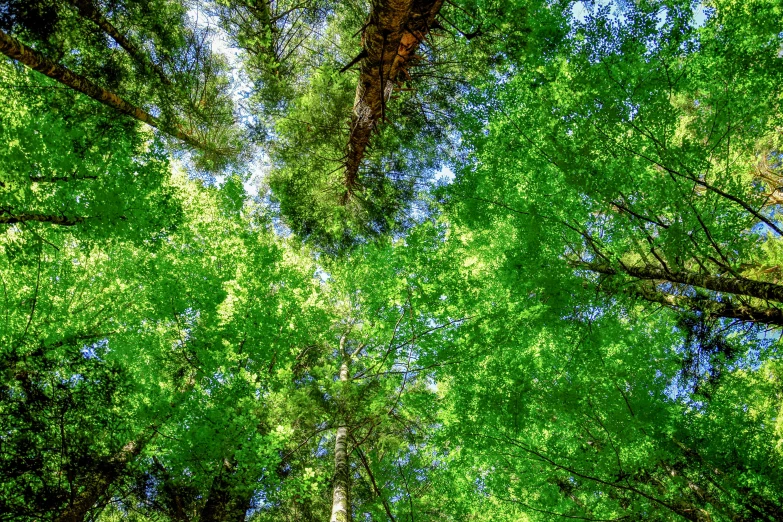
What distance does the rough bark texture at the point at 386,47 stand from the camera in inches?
170

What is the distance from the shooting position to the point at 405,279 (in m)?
4.87

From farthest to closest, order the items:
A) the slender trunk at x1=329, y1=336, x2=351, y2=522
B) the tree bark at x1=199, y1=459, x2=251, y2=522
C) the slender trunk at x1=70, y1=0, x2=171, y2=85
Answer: the slender trunk at x1=329, y1=336, x2=351, y2=522, the slender trunk at x1=70, y1=0, x2=171, y2=85, the tree bark at x1=199, y1=459, x2=251, y2=522

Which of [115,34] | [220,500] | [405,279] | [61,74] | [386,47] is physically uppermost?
[115,34]

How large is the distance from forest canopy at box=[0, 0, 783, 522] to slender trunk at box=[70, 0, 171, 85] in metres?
0.04

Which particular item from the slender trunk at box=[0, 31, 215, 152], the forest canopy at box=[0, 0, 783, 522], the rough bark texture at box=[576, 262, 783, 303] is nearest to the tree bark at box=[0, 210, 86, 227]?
the forest canopy at box=[0, 0, 783, 522]

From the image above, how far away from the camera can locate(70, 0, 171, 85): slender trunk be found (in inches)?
193

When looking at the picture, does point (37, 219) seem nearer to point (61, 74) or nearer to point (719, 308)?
point (61, 74)

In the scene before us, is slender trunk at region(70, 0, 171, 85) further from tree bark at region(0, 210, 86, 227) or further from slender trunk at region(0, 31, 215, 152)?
tree bark at region(0, 210, 86, 227)

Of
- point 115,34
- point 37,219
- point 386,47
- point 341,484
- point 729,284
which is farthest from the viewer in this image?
point 341,484

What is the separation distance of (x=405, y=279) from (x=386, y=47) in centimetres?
284

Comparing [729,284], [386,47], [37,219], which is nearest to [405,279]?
[386,47]

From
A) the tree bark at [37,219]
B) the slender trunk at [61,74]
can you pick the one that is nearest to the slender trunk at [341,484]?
the tree bark at [37,219]

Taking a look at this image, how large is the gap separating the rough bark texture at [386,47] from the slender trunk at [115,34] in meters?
2.92

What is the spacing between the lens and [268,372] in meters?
5.42
